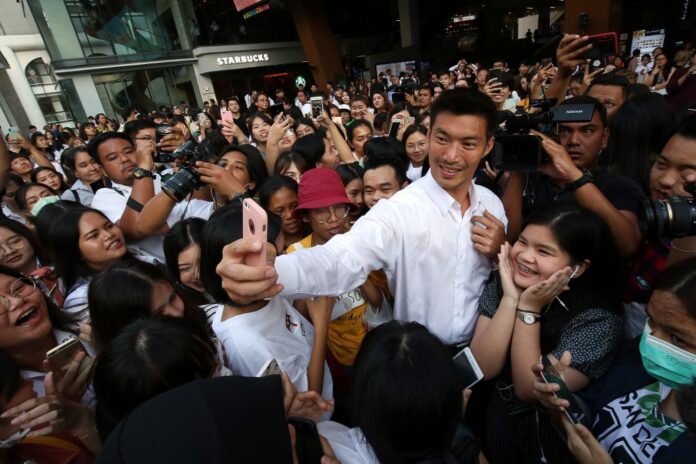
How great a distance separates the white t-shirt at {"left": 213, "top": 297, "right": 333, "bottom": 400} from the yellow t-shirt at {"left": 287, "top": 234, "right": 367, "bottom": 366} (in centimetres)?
36

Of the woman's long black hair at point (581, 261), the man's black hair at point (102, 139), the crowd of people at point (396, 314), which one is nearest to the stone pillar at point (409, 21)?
the crowd of people at point (396, 314)

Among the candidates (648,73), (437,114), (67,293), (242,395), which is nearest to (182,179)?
(67,293)

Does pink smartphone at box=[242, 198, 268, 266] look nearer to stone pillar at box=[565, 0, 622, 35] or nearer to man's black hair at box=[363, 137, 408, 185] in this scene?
man's black hair at box=[363, 137, 408, 185]

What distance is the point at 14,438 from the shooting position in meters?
1.00

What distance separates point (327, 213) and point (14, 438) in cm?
142

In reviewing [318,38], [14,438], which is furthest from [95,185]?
[318,38]

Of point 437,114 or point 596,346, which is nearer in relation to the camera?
point 596,346

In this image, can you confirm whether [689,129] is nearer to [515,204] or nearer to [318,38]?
[515,204]

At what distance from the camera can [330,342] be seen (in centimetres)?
189

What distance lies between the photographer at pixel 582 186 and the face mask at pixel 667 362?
1.74 feet

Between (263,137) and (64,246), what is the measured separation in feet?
8.35

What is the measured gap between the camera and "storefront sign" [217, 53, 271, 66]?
664 inches

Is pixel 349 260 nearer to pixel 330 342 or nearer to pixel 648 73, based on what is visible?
pixel 330 342

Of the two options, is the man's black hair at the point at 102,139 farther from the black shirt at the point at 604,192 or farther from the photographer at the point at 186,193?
the black shirt at the point at 604,192
